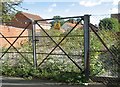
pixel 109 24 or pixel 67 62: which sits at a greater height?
pixel 109 24

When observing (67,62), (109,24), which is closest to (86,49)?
(109,24)

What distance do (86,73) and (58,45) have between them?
117 centimetres

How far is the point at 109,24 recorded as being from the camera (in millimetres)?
7695

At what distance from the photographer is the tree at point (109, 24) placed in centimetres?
745

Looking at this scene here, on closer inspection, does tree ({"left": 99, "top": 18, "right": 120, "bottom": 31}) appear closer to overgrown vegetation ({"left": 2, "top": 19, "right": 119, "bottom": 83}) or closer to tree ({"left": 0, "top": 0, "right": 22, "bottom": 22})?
overgrown vegetation ({"left": 2, "top": 19, "right": 119, "bottom": 83})

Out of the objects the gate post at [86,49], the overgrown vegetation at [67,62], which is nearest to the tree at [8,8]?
the overgrown vegetation at [67,62]

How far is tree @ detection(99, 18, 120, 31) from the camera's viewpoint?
7.45 meters

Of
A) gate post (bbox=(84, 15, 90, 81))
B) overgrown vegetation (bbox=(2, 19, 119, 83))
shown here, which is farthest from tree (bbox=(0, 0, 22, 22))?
gate post (bbox=(84, 15, 90, 81))

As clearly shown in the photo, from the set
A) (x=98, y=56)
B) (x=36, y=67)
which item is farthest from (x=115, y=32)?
(x=36, y=67)

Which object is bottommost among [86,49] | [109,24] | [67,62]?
[67,62]

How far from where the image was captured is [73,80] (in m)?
7.49

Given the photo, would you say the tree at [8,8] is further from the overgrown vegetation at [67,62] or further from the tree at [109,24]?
the tree at [109,24]

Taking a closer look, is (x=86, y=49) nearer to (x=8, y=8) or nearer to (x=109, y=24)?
(x=109, y=24)

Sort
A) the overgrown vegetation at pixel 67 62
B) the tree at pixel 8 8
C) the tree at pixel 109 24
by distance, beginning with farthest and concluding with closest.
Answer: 1. the tree at pixel 8 8
2. the overgrown vegetation at pixel 67 62
3. the tree at pixel 109 24
